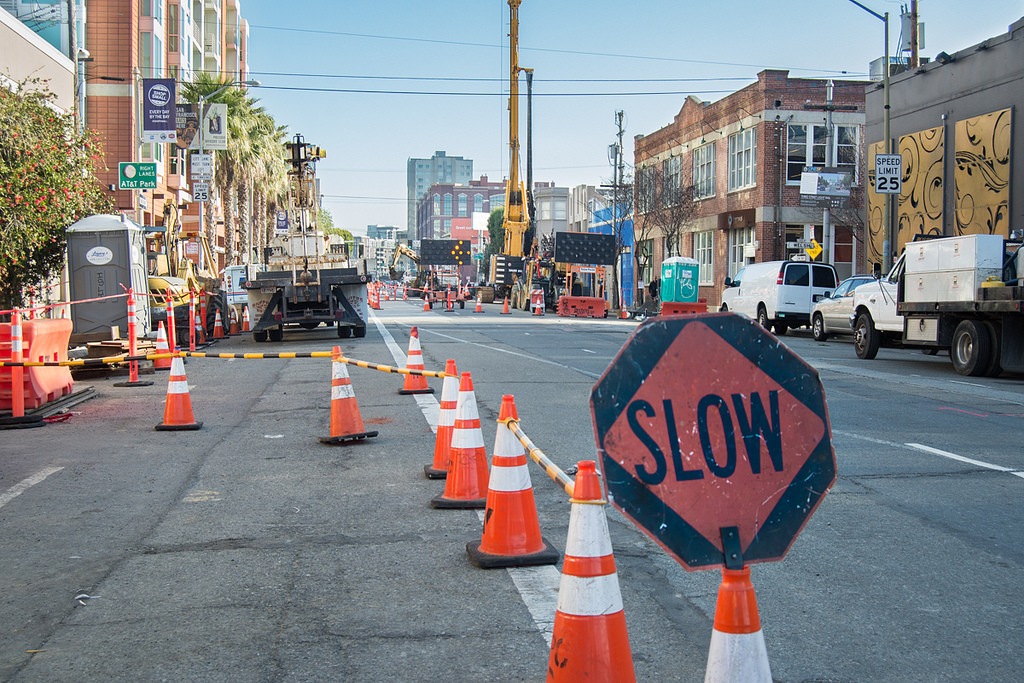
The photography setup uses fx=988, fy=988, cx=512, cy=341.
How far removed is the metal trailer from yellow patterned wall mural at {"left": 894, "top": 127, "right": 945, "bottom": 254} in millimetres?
16677

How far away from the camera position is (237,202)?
47.0 meters

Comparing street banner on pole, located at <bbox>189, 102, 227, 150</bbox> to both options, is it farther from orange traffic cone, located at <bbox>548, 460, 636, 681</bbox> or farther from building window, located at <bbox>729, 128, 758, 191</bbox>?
orange traffic cone, located at <bbox>548, 460, 636, 681</bbox>

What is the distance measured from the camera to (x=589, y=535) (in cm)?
320

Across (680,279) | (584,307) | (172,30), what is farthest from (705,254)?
(172,30)

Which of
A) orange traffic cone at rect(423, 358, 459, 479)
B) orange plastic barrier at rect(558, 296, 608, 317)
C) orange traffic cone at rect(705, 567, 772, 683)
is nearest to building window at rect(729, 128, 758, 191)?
orange plastic barrier at rect(558, 296, 608, 317)

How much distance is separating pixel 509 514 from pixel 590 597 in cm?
181

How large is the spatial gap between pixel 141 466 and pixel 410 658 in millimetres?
4684

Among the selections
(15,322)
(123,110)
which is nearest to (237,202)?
(123,110)

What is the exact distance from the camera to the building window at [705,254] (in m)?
46.8

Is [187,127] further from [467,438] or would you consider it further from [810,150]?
[467,438]

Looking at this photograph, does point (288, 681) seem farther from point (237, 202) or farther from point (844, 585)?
point (237, 202)

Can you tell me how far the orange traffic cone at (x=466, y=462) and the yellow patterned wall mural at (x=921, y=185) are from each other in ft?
82.3

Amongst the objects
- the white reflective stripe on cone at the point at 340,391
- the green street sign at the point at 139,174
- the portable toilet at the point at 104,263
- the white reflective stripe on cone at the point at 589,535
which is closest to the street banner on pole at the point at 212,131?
the green street sign at the point at 139,174

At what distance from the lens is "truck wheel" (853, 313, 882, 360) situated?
1922cm
